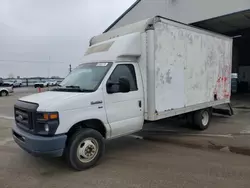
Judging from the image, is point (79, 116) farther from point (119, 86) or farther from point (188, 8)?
point (188, 8)

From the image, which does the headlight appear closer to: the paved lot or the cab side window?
the paved lot

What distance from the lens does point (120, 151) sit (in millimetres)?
5711

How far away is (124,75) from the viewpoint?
5152mm

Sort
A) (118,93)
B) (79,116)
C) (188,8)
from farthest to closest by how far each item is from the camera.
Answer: (188,8), (118,93), (79,116)

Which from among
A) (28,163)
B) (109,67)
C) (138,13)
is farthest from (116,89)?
(138,13)

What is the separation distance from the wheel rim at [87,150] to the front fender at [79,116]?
425 millimetres

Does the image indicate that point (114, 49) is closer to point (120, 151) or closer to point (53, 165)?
point (120, 151)

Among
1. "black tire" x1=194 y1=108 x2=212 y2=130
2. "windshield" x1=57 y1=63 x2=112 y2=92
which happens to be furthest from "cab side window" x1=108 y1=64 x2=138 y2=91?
"black tire" x1=194 y1=108 x2=212 y2=130

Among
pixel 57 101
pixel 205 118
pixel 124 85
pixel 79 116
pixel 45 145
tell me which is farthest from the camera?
pixel 205 118

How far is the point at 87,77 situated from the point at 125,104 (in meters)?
1.06

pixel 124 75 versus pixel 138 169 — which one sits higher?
pixel 124 75

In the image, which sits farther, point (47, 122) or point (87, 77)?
point (87, 77)

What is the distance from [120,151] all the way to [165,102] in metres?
1.67

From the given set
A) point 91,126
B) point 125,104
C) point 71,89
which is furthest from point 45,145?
point 125,104
